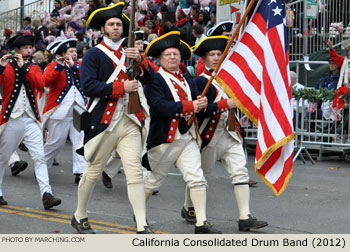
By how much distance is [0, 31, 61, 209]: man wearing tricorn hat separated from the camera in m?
8.98

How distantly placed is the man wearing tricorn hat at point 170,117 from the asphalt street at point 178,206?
70 centimetres

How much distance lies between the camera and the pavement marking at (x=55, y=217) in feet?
24.4

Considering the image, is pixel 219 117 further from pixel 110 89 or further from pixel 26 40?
pixel 26 40

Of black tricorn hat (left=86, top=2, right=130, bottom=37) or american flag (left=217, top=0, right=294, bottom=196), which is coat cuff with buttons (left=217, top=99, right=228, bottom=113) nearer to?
american flag (left=217, top=0, right=294, bottom=196)

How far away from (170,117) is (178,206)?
194 centimetres

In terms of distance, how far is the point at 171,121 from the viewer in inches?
284

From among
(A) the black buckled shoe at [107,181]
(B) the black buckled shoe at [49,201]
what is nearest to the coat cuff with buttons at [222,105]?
(B) the black buckled shoe at [49,201]

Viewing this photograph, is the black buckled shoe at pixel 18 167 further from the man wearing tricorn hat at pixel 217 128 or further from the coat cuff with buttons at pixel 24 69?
the man wearing tricorn hat at pixel 217 128

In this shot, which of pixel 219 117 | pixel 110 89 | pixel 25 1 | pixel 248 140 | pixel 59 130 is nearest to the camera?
pixel 110 89

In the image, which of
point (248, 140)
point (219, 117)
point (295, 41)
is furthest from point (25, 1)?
point (219, 117)

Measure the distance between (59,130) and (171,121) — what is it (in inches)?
161

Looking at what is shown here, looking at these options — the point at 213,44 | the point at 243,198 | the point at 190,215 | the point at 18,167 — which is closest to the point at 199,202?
the point at 243,198

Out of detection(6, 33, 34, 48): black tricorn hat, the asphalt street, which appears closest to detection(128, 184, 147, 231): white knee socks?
the asphalt street

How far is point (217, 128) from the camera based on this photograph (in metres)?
7.63
